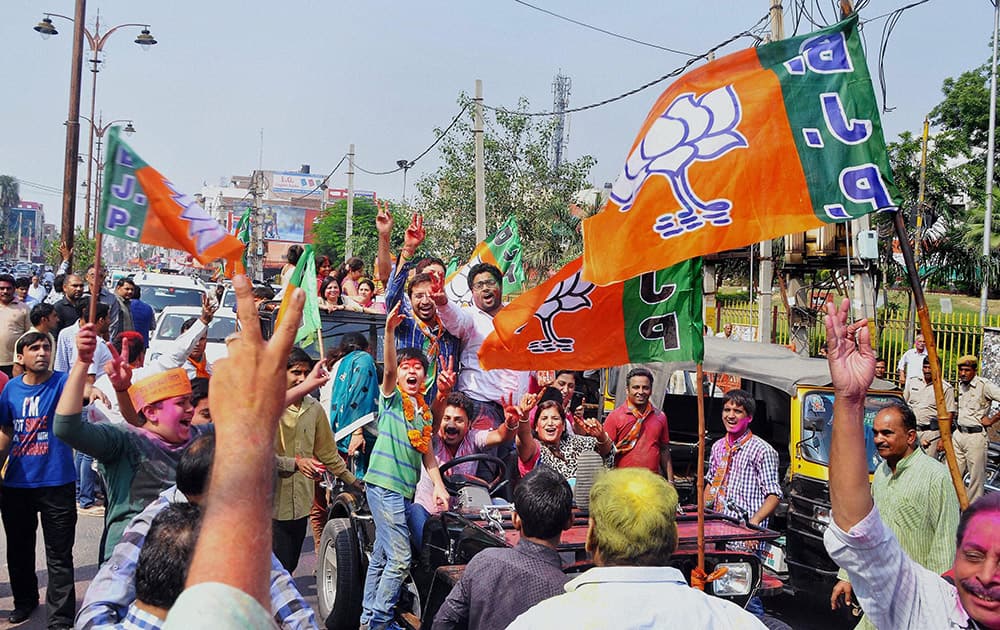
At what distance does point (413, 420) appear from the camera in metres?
5.67

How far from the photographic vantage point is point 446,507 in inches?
214

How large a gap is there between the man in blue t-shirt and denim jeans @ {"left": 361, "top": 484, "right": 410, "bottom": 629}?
76.7 inches

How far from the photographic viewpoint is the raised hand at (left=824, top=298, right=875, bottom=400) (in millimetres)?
2670

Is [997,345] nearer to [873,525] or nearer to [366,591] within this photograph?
[366,591]

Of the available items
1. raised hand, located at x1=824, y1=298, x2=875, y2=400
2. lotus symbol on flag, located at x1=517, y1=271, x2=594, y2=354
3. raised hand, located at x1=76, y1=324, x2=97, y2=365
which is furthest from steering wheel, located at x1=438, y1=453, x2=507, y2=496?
raised hand, located at x1=824, y1=298, x2=875, y2=400

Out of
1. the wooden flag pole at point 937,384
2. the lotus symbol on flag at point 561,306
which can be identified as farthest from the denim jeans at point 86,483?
the wooden flag pole at point 937,384

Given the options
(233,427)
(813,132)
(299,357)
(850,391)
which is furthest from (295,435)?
(233,427)

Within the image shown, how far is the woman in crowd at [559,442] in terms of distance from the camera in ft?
20.7

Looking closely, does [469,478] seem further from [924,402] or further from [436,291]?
[924,402]

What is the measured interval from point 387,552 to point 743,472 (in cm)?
263

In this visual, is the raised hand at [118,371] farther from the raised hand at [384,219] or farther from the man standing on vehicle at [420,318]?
the raised hand at [384,219]

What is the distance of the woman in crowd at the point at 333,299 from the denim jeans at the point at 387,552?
4939 millimetres

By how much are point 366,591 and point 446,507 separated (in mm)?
788

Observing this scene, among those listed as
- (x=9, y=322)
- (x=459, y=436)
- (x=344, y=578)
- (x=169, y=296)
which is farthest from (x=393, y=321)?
(x=169, y=296)
